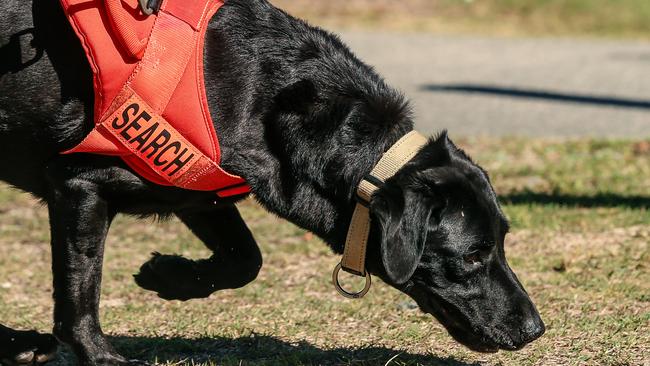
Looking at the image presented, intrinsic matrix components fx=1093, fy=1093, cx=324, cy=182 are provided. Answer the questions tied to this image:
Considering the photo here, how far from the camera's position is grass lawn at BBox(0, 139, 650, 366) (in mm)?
4531

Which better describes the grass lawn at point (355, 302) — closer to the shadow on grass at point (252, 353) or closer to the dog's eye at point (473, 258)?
the shadow on grass at point (252, 353)

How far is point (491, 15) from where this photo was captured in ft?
57.2

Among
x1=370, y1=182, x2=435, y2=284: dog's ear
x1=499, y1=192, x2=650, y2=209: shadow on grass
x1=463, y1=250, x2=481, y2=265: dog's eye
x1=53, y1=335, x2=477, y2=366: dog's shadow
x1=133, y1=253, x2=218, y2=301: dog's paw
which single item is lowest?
x1=499, y1=192, x2=650, y2=209: shadow on grass

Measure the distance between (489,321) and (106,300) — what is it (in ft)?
7.67

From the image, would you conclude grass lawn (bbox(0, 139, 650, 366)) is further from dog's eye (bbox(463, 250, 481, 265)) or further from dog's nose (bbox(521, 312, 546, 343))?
dog's eye (bbox(463, 250, 481, 265))

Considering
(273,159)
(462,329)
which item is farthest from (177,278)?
(462,329)

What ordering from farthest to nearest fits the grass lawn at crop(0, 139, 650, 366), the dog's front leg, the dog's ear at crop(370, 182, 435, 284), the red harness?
1. the grass lawn at crop(0, 139, 650, 366)
2. the dog's front leg
3. the red harness
4. the dog's ear at crop(370, 182, 435, 284)

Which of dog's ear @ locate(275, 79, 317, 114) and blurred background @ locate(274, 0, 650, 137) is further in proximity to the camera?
blurred background @ locate(274, 0, 650, 137)

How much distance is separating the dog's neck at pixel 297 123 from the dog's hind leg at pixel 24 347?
3.52ft

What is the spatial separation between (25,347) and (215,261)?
85 cm

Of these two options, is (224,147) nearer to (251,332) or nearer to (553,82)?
(251,332)

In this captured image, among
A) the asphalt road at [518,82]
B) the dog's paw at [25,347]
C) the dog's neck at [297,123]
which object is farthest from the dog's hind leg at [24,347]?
the asphalt road at [518,82]

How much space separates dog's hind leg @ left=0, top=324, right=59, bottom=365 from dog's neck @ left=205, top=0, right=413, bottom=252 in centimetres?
107

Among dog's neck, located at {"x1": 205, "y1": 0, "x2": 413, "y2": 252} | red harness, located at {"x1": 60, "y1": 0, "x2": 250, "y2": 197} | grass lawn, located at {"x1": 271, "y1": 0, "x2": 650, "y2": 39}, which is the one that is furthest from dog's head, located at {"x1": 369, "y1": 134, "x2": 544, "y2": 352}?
grass lawn, located at {"x1": 271, "y1": 0, "x2": 650, "y2": 39}
